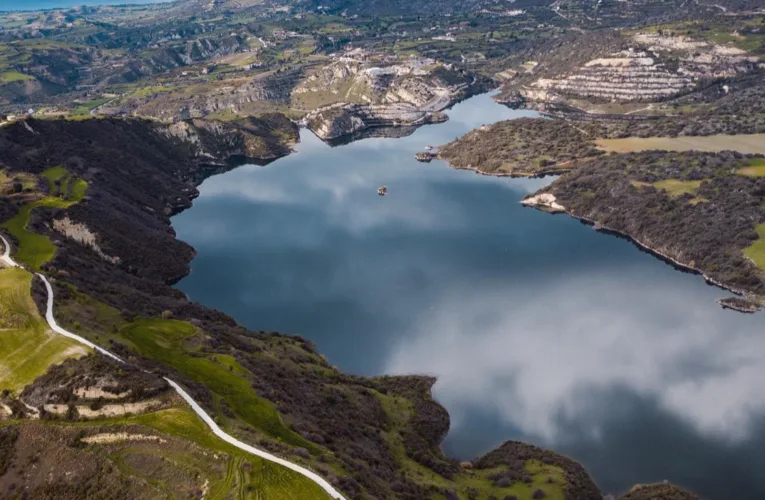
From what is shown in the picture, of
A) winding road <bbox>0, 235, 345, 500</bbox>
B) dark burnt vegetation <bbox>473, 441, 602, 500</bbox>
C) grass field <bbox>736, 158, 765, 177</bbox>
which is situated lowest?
grass field <bbox>736, 158, 765, 177</bbox>

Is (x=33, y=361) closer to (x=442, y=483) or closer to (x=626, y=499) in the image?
(x=442, y=483)

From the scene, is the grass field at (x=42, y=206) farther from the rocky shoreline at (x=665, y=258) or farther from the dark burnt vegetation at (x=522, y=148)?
the dark burnt vegetation at (x=522, y=148)

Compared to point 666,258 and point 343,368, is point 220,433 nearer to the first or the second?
point 343,368

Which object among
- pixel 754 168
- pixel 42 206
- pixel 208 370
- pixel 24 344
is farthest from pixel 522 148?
pixel 24 344

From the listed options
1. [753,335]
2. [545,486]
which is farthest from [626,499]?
[753,335]

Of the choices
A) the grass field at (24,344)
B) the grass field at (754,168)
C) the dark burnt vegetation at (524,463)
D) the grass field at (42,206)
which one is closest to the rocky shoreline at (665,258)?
the grass field at (754,168)

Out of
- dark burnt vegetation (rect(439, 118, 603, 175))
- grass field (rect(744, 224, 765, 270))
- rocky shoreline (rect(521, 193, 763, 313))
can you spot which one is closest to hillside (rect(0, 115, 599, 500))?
rocky shoreline (rect(521, 193, 763, 313))

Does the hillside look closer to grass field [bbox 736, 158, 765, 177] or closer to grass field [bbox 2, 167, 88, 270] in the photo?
grass field [bbox 2, 167, 88, 270]
